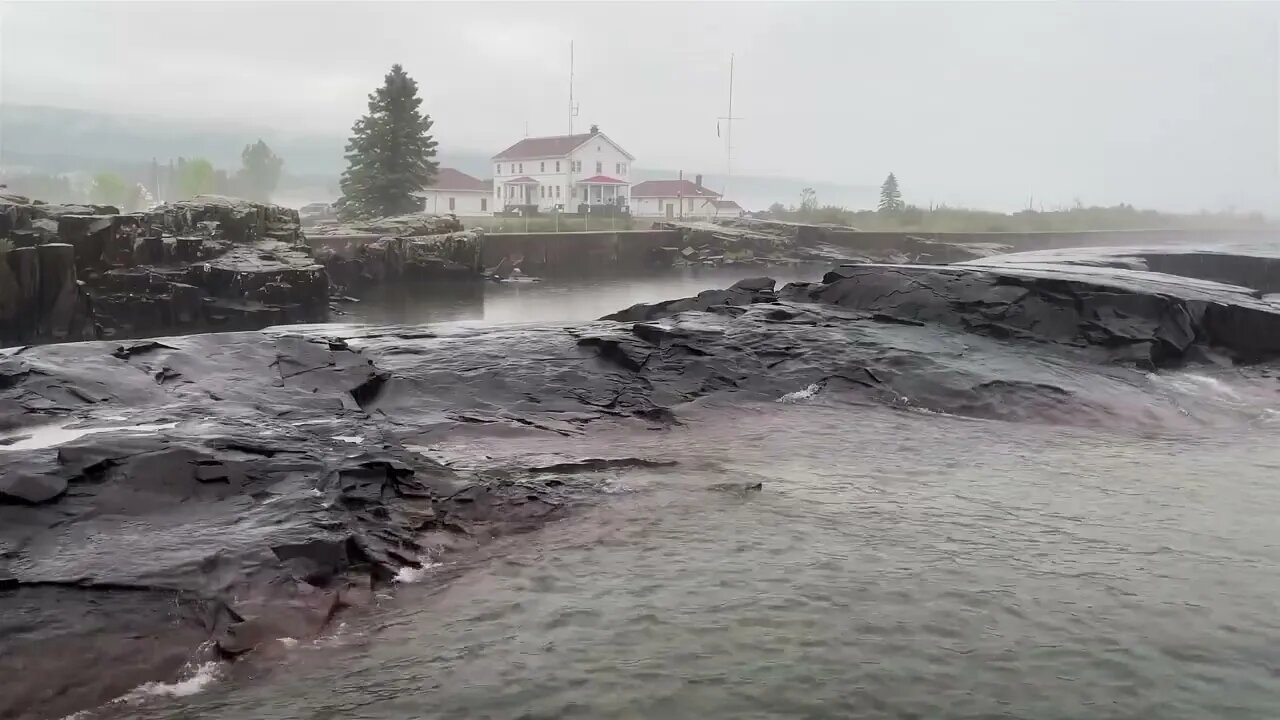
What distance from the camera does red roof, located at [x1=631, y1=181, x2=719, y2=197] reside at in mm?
84750

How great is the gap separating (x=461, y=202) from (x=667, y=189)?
19.4 metres

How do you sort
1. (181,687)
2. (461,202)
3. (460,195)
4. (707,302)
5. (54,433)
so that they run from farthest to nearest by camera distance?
(461,202), (460,195), (707,302), (54,433), (181,687)

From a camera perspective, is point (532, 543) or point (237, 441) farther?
point (237, 441)

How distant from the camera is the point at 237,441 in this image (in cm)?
646

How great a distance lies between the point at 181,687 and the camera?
434 cm

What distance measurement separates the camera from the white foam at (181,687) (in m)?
4.26

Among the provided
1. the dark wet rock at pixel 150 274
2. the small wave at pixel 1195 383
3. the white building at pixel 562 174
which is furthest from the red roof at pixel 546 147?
the small wave at pixel 1195 383

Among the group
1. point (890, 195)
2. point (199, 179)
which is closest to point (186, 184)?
point (199, 179)

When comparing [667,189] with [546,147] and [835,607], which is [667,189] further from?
[835,607]

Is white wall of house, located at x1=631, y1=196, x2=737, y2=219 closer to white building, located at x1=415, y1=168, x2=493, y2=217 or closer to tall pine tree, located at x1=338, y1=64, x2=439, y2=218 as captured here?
white building, located at x1=415, y1=168, x2=493, y2=217

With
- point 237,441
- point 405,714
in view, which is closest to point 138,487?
point 237,441

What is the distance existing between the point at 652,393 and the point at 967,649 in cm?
548

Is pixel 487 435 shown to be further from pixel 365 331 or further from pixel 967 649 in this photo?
pixel 967 649

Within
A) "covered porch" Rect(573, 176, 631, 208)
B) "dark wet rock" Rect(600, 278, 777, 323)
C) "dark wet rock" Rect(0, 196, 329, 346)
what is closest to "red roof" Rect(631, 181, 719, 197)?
"covered porch" Rect(573, 176, 631, 208)
